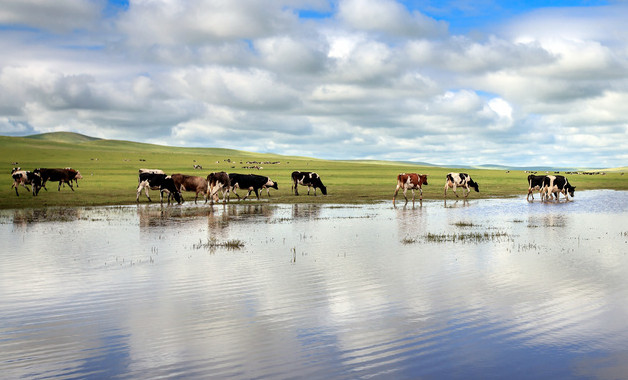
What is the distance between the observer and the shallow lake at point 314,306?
6.72 m

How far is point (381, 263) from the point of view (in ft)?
45.4

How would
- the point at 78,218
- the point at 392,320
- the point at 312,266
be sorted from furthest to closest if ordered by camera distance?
the point at 78,218
the point at 312,266
the point at 392,320

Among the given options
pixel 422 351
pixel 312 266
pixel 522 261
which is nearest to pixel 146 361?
pixel 422 351

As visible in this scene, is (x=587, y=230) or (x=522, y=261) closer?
(x=522, y=261)

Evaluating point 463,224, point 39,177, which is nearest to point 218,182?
point 39,177

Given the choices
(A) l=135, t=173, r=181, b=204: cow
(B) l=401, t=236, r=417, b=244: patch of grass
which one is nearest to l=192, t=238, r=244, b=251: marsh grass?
(B) l=401, t=236, r=417, b=244: patch of grass

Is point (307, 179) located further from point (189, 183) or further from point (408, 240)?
point (408, 240)

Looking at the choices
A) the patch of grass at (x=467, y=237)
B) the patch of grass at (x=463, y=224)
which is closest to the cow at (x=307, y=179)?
the patch of grass at (x=463, y=224)

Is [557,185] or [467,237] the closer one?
[467,237]

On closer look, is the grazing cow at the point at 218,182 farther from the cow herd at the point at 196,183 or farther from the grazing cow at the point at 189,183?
the grazing cow at the point at 189,183

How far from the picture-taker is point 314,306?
948cm

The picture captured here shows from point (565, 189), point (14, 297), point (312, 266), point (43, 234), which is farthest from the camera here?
point (565, 189)

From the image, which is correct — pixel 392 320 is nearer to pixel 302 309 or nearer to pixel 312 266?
pixel 302 309

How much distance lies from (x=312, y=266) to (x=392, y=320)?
5092 mm
